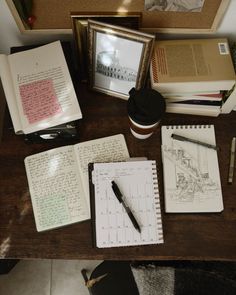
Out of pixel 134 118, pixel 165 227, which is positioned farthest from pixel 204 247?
pixel 134 118

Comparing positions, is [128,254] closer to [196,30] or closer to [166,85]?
[166,85]

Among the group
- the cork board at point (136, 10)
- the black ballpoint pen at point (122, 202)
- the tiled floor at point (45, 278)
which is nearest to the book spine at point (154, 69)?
the cork board at point (136, 10)

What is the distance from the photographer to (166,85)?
86 cm

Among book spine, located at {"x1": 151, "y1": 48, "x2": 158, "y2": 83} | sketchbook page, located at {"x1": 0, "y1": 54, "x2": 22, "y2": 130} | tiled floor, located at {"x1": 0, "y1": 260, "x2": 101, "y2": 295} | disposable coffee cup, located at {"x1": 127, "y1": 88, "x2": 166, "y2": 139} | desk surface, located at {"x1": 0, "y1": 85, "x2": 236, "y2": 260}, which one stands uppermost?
book spine, located at {"x1": 151, "y1": 48, "x2": 158, "y2": 83}

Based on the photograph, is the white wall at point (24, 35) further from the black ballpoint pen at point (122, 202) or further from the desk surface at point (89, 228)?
the black ballpoint pen at point (122, 202)

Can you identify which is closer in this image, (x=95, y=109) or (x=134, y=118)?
(x=134, y=118)

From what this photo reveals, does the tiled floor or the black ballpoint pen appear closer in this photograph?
the black ballpoint pen

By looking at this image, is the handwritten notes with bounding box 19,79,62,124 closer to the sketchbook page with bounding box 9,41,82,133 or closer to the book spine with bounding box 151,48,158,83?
the sketchbook page with bounding box 9,41,82,133

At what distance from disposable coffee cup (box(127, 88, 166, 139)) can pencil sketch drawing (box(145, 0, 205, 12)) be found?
9.1 inches

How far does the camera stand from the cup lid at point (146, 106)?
2.64 ft

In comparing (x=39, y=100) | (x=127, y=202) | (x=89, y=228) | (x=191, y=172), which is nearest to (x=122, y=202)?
(x=127, y=202)

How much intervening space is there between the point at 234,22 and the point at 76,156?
24.5 inches

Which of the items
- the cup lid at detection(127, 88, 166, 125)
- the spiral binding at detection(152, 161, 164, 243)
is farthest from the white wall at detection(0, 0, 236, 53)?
the spiral binding at detection(152, 161, 164, 243)

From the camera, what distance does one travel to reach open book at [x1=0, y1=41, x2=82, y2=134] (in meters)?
0.86
